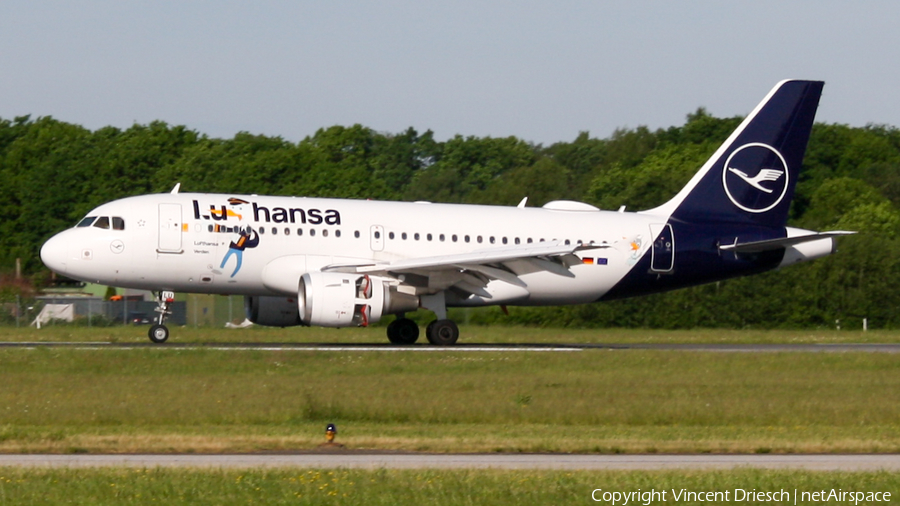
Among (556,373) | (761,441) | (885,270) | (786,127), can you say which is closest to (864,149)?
(885,270)

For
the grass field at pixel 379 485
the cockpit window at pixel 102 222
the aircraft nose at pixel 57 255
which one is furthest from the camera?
the cockpit window at pixel 102 222

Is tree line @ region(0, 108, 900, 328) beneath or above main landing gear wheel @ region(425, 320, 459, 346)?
above

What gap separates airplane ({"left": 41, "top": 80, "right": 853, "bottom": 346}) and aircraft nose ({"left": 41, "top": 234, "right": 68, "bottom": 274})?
4 centimetres

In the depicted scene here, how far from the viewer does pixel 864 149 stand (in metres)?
105

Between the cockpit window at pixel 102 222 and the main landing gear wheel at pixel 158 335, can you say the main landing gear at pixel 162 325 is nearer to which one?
the main landing gear wheel at pixel 158 335

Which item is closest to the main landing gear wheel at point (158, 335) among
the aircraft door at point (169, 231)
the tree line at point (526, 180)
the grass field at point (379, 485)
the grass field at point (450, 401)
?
the aircraft door at point (169, 231)

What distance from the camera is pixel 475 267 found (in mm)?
32094

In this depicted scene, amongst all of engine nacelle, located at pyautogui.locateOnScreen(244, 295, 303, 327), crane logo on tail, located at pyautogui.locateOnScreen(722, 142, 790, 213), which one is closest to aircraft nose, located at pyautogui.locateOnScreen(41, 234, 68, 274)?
engine nacelle, located at pyautogui.locateOnScreen(244, 295, 303, 327)

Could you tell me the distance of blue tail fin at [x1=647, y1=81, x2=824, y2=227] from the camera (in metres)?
36.3

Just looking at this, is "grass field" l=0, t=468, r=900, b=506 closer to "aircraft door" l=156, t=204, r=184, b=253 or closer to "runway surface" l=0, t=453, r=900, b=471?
"runway surface" l=0, t=453, r=900, b=471

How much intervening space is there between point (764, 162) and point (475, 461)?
946 inches

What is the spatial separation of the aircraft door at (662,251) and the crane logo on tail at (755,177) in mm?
2600

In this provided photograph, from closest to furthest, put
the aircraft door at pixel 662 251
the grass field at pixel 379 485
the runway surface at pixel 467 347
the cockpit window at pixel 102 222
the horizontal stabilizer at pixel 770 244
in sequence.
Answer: the grass field at pixel 379 485, the runway surface at pixel 467 347, the cockpit window at pixel 102 222, the horizontal stabilizer at pixel 770 244, the aircraft door at pixel 662 251

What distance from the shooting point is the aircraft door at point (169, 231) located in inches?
1242
